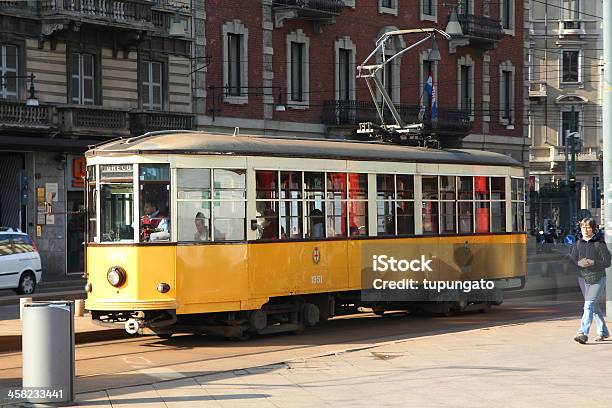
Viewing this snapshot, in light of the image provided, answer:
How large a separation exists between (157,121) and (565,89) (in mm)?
43117

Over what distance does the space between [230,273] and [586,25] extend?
61497 mm

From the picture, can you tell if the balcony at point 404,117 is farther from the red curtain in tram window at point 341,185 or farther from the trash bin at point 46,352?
the trash bin at point 46,352

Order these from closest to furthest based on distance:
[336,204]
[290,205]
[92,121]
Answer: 1. [290,205]
2. [336,204]
3. [92,121]

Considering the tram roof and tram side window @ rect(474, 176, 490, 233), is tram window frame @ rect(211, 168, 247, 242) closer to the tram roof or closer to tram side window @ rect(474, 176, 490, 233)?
the tram roof

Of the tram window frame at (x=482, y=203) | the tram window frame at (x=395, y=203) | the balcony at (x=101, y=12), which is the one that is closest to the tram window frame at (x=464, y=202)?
the tram window frame at (x=482, y=203)

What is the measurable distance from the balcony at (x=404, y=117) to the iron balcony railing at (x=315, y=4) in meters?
3.33

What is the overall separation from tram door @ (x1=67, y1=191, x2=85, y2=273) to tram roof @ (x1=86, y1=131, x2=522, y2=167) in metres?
17.9

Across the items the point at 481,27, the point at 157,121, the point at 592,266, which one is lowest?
the point at 592,266

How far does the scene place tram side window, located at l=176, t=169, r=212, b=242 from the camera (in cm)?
1852

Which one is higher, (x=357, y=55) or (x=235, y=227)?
(x=357, y=55)

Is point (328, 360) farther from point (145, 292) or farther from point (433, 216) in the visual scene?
point (433, 216)

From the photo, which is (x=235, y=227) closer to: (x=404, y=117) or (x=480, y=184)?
(x=480, y=184)

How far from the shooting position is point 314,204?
20344 millimetres

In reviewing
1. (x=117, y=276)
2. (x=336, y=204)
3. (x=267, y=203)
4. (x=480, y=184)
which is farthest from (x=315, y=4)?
(x=117, y=276)
